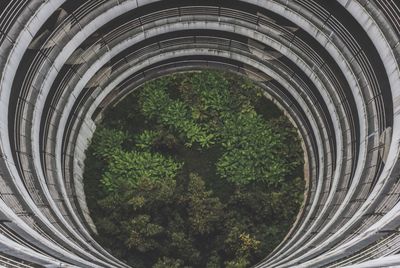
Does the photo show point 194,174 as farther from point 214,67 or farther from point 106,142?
point 214,67

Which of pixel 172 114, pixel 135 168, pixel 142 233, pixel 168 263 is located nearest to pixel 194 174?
pixel 135 168

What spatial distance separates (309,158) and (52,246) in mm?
23698

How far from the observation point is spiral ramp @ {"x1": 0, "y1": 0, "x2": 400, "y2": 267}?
1035 inches

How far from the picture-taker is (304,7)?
36.0 meters

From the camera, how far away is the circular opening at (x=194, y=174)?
37000 mm

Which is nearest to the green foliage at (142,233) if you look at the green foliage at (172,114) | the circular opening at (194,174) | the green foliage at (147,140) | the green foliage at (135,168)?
the circular opening at (194,174)

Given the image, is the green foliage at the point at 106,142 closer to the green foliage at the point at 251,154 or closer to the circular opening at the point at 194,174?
the circular opening at the point at 194,174

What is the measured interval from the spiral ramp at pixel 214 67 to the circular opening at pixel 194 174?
4.20 feet

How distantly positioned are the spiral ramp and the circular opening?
1279mm

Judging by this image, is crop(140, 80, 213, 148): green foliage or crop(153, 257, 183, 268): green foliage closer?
crop(153, 257, 183, 268): green foliage

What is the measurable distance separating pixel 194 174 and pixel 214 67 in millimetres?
10988

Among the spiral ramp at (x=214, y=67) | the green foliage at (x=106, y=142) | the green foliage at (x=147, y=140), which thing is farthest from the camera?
the green foliage at (x=147, y=140)

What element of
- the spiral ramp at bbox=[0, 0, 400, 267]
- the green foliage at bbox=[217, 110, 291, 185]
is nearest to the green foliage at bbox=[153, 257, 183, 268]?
the spiral ramp at bbox=[0, 0, 400, 267]

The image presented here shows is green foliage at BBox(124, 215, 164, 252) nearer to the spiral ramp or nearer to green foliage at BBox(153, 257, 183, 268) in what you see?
green foliage at BBox(153, 257, 183, 268)
